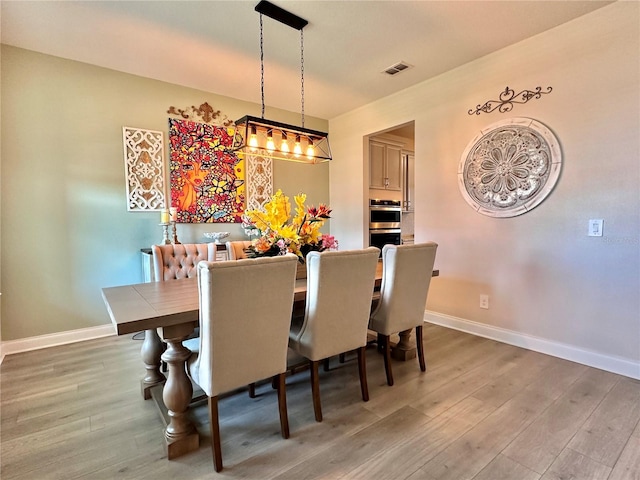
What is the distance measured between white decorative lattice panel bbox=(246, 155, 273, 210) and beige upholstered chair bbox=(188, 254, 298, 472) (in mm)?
2764

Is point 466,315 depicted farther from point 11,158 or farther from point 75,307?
point 11,158

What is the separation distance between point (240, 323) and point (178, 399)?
0.56 metres

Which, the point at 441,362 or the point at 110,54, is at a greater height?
the point at 110,54

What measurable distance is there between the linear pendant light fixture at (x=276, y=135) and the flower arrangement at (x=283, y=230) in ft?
1.91

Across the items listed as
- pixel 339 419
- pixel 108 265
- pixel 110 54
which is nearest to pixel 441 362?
pixel 339 419

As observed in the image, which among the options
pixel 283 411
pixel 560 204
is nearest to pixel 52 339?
pixel 283 411

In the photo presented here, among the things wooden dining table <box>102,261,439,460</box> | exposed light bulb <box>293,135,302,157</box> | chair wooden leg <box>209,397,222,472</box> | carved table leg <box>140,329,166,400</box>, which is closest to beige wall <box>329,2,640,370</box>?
exposed light bulb <box>293,135,302,157</box>

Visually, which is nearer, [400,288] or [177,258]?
[400,288]

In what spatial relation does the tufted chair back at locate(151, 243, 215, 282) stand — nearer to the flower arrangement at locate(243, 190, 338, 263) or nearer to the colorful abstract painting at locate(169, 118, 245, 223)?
the flower arrangement at locate(243, 190, 338, 263)

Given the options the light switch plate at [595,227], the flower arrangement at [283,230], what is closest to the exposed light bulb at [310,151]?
the flower arrangement at [283,230]

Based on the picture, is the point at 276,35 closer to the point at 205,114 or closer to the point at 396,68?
the point at 396,68

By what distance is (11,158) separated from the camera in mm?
2799

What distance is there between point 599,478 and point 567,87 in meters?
2.68

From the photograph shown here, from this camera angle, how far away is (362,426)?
1775 mm
